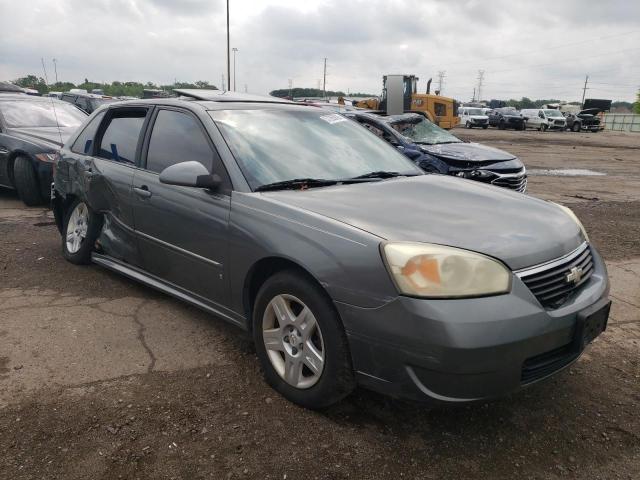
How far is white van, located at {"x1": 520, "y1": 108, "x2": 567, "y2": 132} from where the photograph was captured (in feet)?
126

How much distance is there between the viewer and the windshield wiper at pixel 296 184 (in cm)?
299

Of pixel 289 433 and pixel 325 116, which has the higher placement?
pixel 325 116

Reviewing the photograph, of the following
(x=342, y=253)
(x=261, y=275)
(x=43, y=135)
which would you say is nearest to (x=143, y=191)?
(x=261, y=275)

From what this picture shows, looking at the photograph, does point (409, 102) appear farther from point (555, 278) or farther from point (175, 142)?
point (555, 278)

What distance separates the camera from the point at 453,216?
2639mm

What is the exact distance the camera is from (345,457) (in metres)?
2.34

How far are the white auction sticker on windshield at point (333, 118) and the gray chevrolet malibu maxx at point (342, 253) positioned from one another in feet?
0.11

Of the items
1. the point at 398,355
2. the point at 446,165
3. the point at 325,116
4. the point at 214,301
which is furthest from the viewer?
the point at 446,165

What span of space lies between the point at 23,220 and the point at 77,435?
5.40m

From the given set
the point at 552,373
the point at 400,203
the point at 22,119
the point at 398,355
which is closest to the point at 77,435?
the point at 398,355

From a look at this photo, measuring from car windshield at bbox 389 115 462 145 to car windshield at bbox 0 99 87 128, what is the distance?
17.6 ft

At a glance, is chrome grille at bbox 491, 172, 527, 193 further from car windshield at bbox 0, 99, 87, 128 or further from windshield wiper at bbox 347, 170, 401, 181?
car windshield at bbox 0, 99, 87, 128

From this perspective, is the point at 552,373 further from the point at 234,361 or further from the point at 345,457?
the point at 234,361

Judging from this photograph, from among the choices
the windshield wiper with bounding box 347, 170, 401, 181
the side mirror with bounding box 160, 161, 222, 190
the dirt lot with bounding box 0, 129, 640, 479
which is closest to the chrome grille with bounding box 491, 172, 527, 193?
the dirt lot with bounding box 0, 129, 640, 479
